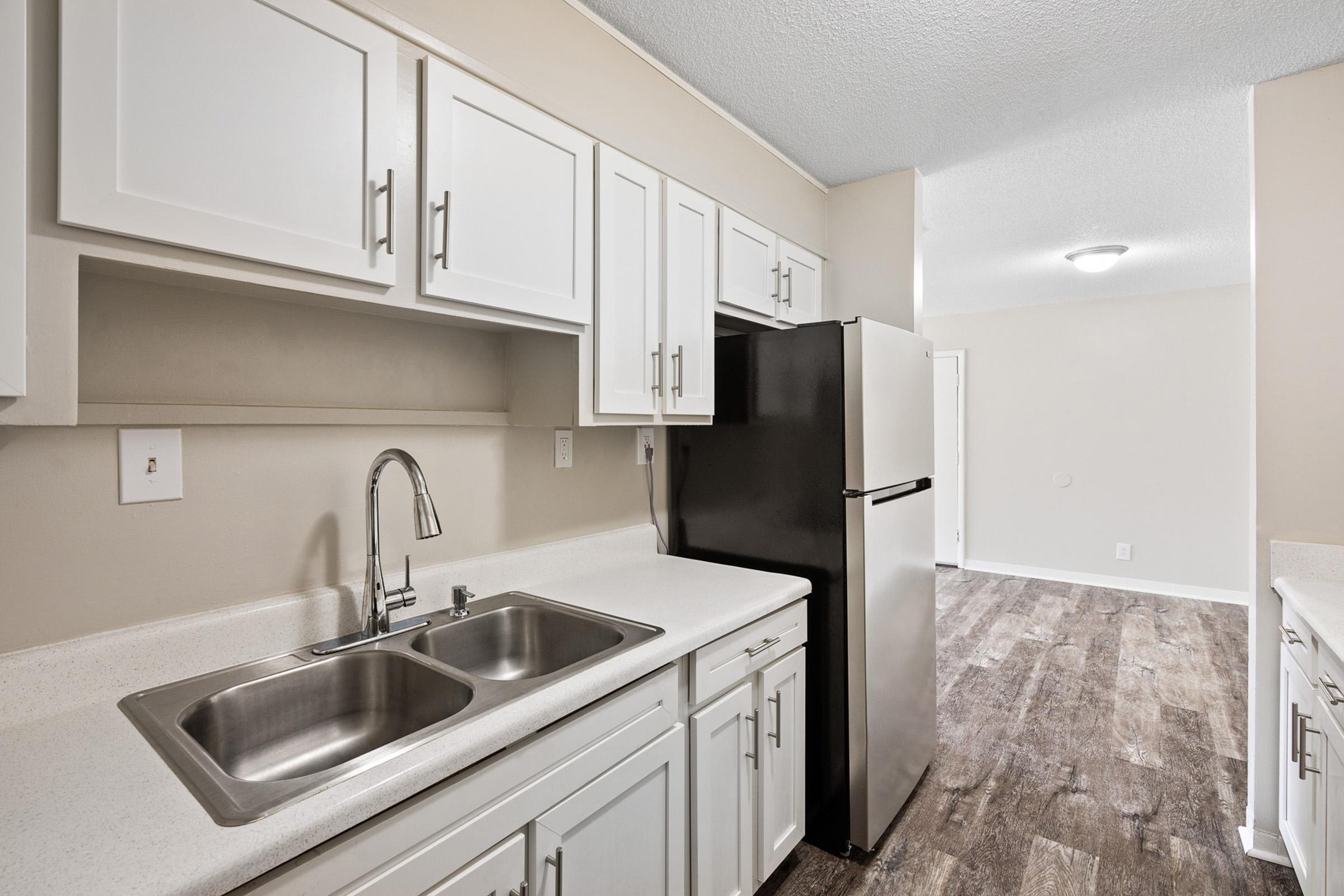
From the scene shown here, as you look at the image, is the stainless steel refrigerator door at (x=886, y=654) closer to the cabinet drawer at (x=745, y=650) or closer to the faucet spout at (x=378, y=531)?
the cabinet drawer at (x=745, y=650)

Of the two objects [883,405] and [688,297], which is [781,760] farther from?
[688,297]

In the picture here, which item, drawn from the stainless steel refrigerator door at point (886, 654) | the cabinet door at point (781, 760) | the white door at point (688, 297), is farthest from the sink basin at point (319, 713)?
the stainless steel refrigerator door at point (886, 654)

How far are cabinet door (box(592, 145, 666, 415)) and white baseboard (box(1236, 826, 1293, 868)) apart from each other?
2258mm

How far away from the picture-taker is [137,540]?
112 centimetres

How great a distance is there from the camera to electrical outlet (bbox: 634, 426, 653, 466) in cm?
217

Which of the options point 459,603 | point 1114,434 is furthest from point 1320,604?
point 1114,434

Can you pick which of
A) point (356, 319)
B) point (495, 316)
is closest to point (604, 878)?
point (495, 316)

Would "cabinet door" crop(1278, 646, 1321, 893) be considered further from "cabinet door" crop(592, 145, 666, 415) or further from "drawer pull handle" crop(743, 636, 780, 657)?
"cabinet door" crop(592, 145, 666, 415)

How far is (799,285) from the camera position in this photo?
2.54 meters

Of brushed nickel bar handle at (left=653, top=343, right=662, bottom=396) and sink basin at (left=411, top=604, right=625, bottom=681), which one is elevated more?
brushed nickel bar handle at (left=653, top=343, right=662, bottom=396)

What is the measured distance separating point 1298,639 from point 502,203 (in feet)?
7.46

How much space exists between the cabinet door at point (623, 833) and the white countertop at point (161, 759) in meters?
0.18

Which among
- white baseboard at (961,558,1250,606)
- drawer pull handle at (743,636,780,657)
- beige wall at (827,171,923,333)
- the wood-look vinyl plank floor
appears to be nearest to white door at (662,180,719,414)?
drawer pull handle at (743,636,780,657)

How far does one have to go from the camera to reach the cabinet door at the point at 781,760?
65.4 inches
